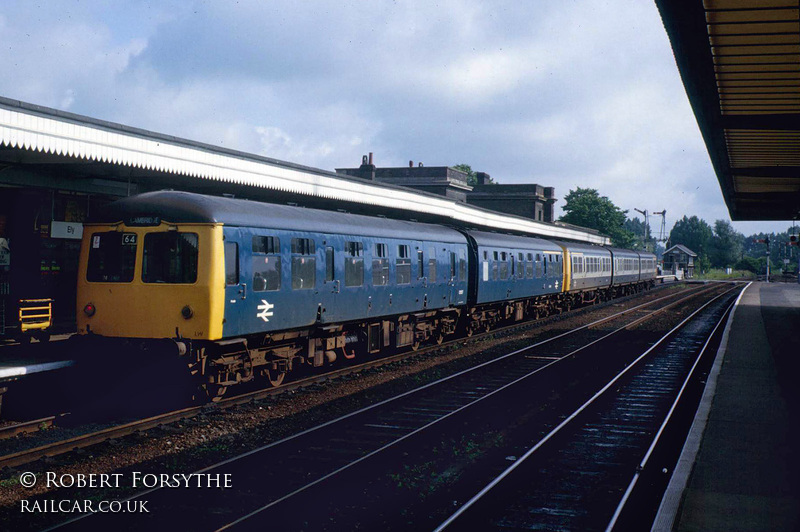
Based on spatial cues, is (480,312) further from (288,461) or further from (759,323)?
(288,461)

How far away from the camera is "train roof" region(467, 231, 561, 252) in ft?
80.3

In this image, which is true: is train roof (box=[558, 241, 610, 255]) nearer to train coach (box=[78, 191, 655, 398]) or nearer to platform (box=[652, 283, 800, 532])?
train coach (box=[78, 191, 655, 398])

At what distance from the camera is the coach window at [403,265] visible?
59.4 ft

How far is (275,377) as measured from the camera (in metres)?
14.4

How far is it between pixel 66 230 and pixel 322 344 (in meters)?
6.33

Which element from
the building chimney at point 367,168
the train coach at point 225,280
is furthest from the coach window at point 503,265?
the building chimney at point 367,168

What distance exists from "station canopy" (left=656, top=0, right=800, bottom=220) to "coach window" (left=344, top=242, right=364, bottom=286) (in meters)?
7.20

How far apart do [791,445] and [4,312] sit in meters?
14.8

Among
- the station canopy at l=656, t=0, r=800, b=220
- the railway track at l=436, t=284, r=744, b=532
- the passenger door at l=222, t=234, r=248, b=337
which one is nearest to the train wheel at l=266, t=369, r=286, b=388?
the passenger door at l=222, t=234, r=248, b=337

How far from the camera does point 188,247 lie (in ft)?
38.9

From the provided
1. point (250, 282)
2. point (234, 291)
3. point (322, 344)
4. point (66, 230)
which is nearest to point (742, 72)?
point (250, 282)

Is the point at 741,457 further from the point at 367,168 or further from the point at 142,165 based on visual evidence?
the point at 367,168

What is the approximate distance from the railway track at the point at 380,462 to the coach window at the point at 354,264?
281 centimetres

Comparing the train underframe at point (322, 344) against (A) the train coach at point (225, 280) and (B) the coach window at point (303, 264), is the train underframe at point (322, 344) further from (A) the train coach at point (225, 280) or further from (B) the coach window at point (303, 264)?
(B) the coach window at point (303, 264)
